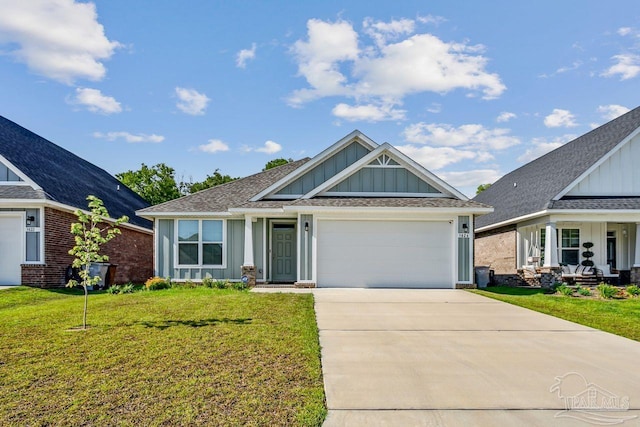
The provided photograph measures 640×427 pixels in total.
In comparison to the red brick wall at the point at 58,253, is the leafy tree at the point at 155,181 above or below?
above

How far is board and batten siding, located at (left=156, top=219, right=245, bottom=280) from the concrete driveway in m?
7.16

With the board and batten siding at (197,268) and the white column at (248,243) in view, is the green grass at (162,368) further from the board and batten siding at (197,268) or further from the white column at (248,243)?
the board and batten siding at (197,268)

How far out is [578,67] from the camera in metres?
15.3

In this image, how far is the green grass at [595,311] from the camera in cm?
824

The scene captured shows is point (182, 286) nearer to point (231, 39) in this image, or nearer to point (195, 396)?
point (231, 39)

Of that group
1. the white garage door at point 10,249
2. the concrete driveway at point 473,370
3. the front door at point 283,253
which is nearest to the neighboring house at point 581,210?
the concrete driveway at point 473,370

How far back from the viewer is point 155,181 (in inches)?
1459

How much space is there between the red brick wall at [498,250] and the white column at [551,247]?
3.38 m

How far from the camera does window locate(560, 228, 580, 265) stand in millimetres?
17219

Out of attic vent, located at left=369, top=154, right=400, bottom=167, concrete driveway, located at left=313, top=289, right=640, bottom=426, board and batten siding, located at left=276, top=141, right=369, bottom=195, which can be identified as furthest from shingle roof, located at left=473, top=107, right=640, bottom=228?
concrete driveway, located at left=313, top=289, right=640, bottom=426

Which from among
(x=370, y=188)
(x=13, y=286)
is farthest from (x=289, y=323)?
(x=13, y=286)

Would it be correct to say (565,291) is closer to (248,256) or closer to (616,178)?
(616,178)

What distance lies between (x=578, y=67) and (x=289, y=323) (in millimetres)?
14206

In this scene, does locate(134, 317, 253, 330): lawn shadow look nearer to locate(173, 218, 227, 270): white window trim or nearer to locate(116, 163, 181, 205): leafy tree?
locate(173, 218, 227, 270): white window trim
